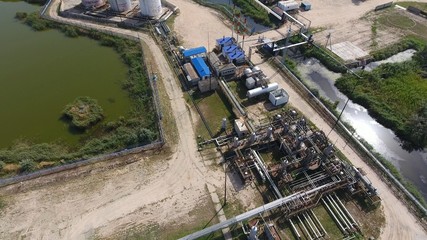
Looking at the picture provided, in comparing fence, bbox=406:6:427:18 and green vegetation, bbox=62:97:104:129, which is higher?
fence, bbox=406:6:427:18

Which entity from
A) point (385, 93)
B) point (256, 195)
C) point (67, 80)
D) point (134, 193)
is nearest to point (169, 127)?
point (134, 193)

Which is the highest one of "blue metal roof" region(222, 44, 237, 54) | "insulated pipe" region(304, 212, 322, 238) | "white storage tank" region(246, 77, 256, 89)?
"blue metal roof" region(222, 44, 237, 54)

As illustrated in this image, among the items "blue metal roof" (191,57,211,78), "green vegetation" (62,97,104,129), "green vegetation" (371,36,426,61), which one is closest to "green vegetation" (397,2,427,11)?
"green vegetation" (371,36,426,61)

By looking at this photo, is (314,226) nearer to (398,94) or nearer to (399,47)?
(398,94)

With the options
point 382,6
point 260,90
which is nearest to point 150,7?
point 260,90

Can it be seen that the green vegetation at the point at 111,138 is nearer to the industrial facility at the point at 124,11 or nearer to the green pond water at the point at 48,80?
the green pond water at the point at 48,80

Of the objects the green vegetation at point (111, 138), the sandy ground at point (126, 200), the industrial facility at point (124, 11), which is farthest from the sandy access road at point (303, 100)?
the green vegetation at point (111, 138)

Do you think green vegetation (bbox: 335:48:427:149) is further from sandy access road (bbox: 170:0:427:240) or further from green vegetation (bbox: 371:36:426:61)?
sandy access road (bbox: 170:0:427:240)
